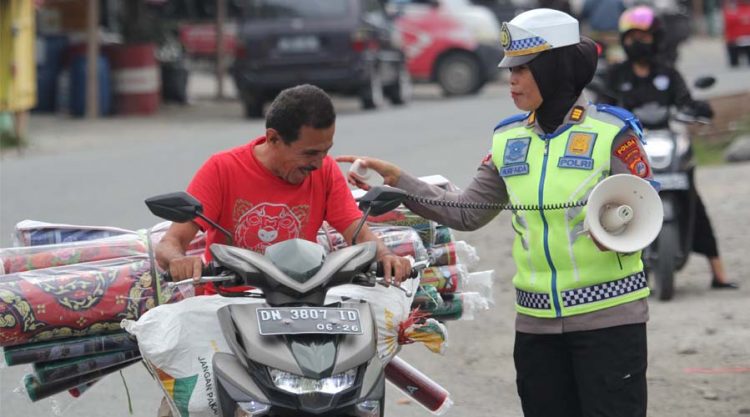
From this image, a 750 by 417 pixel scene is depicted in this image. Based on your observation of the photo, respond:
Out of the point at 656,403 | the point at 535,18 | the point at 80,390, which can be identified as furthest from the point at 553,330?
the point at 656,403

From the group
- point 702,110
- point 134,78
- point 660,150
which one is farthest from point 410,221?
point 134,78

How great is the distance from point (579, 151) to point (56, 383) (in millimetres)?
1847

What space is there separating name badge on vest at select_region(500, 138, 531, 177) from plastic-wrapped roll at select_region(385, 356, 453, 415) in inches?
34.6

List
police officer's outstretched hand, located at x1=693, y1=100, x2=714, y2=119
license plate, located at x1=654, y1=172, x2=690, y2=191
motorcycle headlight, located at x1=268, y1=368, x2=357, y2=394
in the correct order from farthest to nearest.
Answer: police officer's outstretched hand, located at x1=693, y1=100, x2=714, y2=119 → license plate, located at x1=654, y1=172, x2=690, y2=191 → motorcycle headlight, located at x1=268, y1=368, x2=357, y2=394

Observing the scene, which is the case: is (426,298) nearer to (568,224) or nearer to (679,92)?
(568,224)

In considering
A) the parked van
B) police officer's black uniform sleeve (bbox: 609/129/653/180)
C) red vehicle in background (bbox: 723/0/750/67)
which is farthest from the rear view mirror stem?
red vehicle in background (bbox: 723/0/750/67)

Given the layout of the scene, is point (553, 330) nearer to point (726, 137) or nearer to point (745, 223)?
point (745, 223)

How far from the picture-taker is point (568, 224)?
14.8ft

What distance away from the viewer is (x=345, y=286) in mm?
4383

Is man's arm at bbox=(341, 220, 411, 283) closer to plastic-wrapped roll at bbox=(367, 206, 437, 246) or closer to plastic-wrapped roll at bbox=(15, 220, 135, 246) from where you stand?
plastic-wrapped roll at bbox=(367, 206, 437, 246)

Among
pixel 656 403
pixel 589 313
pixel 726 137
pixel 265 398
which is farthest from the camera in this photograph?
pixel 726 137

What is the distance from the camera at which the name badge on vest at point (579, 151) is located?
14.8 feet

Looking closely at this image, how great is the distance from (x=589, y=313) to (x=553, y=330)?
13 centimetres

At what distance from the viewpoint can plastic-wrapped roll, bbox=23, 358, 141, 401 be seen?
4.76 m
